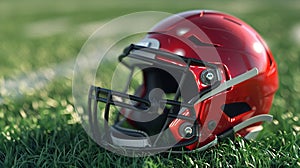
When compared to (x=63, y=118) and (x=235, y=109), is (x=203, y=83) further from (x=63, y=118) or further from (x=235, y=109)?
(x=63, y=118)

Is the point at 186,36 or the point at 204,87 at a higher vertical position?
the point at 186,36

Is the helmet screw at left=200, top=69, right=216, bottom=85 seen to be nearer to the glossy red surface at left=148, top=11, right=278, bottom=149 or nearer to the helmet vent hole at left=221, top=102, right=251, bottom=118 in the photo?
the glossy red surface at left=148, top=11, right=278, bottom=149

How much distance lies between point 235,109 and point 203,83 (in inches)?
11.3

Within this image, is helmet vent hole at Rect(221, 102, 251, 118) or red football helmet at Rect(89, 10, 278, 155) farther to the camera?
helmet vent hole at Rect(221, 102, 251, 118)

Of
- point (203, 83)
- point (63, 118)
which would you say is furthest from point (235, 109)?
point (63, 118)

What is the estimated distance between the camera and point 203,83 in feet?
8.05

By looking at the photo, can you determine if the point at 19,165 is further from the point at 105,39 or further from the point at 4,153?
the point at 105,39

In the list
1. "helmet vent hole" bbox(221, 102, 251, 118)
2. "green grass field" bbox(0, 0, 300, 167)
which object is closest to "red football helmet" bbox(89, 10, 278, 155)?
"helmet vent hole" bbox(221, 102, 251, 118)

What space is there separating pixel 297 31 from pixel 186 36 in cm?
609

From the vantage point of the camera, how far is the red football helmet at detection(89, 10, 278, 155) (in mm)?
2453

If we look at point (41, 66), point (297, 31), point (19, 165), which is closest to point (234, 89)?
point (19, 165)

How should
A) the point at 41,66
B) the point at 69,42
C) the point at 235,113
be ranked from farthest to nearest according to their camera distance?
the point at 69,42
the point at 41,66
the point at 235,113

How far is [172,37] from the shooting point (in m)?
2.56

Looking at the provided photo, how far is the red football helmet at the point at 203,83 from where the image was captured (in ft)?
8.05
